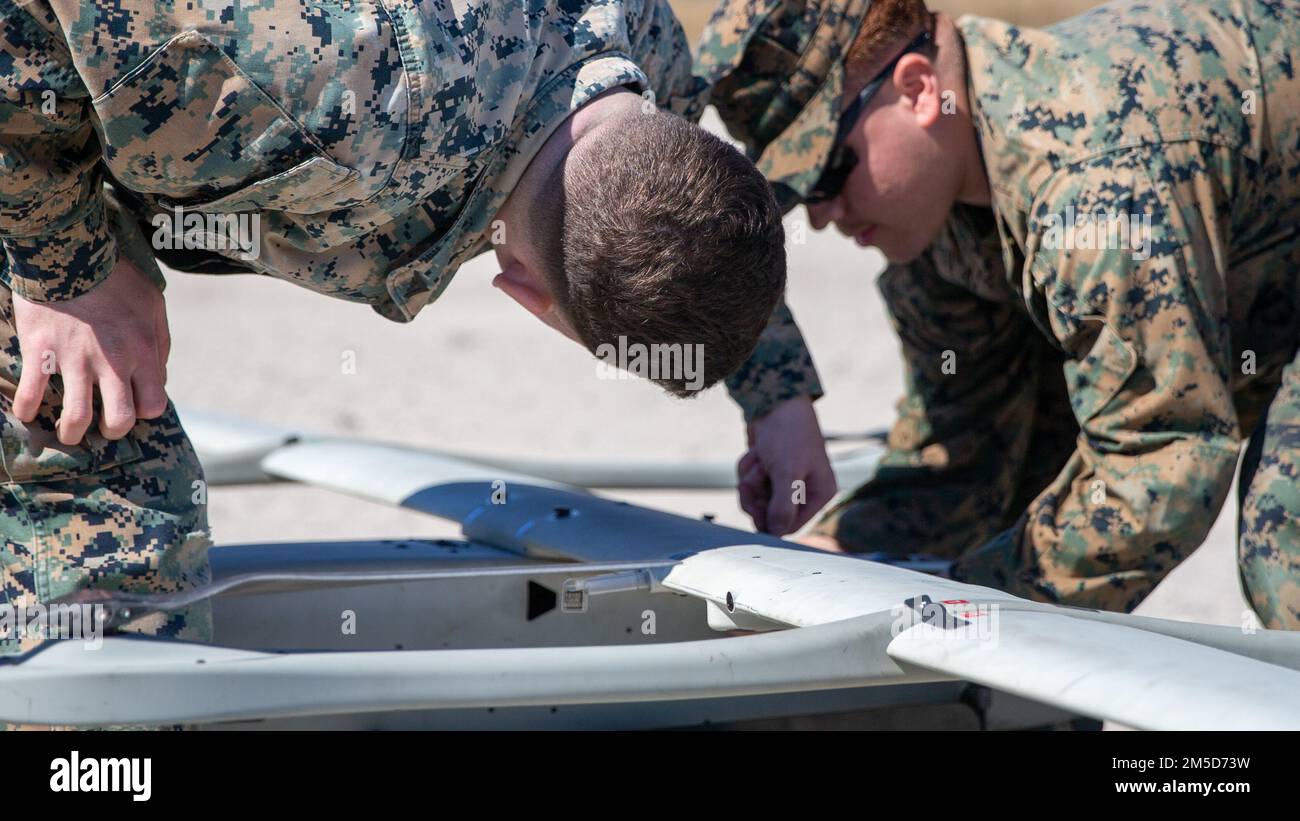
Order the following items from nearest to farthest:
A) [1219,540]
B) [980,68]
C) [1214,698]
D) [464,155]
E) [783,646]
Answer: [1214,698] → [783,646] → [464,155] → [980,68] → [1219,540]

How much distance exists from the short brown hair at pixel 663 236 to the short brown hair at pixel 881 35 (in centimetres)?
93

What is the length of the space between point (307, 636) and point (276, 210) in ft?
2.36

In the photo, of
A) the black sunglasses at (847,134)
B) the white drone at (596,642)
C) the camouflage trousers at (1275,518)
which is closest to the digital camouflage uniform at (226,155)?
the white drone at (596,642)

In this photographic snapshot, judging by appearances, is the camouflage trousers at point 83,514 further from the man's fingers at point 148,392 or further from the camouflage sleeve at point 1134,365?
the camouflage sleeve at point 1134,365

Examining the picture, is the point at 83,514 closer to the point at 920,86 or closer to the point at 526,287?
the point at 526,287

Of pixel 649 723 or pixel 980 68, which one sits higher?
pixel 980 68

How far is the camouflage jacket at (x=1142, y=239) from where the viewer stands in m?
2.44

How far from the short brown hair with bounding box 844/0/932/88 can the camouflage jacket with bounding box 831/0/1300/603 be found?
0.43 ft

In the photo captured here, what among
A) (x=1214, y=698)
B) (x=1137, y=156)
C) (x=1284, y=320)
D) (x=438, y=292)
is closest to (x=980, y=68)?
(x=1137, y=156)

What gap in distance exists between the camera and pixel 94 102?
180cm

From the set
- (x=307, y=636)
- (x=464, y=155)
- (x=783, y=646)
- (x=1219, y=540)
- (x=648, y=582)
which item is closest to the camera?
(x=783, y=646)

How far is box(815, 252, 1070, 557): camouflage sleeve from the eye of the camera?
340 cm

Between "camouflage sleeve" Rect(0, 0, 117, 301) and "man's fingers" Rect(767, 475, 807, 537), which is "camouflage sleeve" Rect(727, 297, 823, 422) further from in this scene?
"camouflage sleeve" Rect(0, 0, 117, 301)

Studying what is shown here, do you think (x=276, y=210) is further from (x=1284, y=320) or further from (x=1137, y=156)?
(x=1284, y=320)
